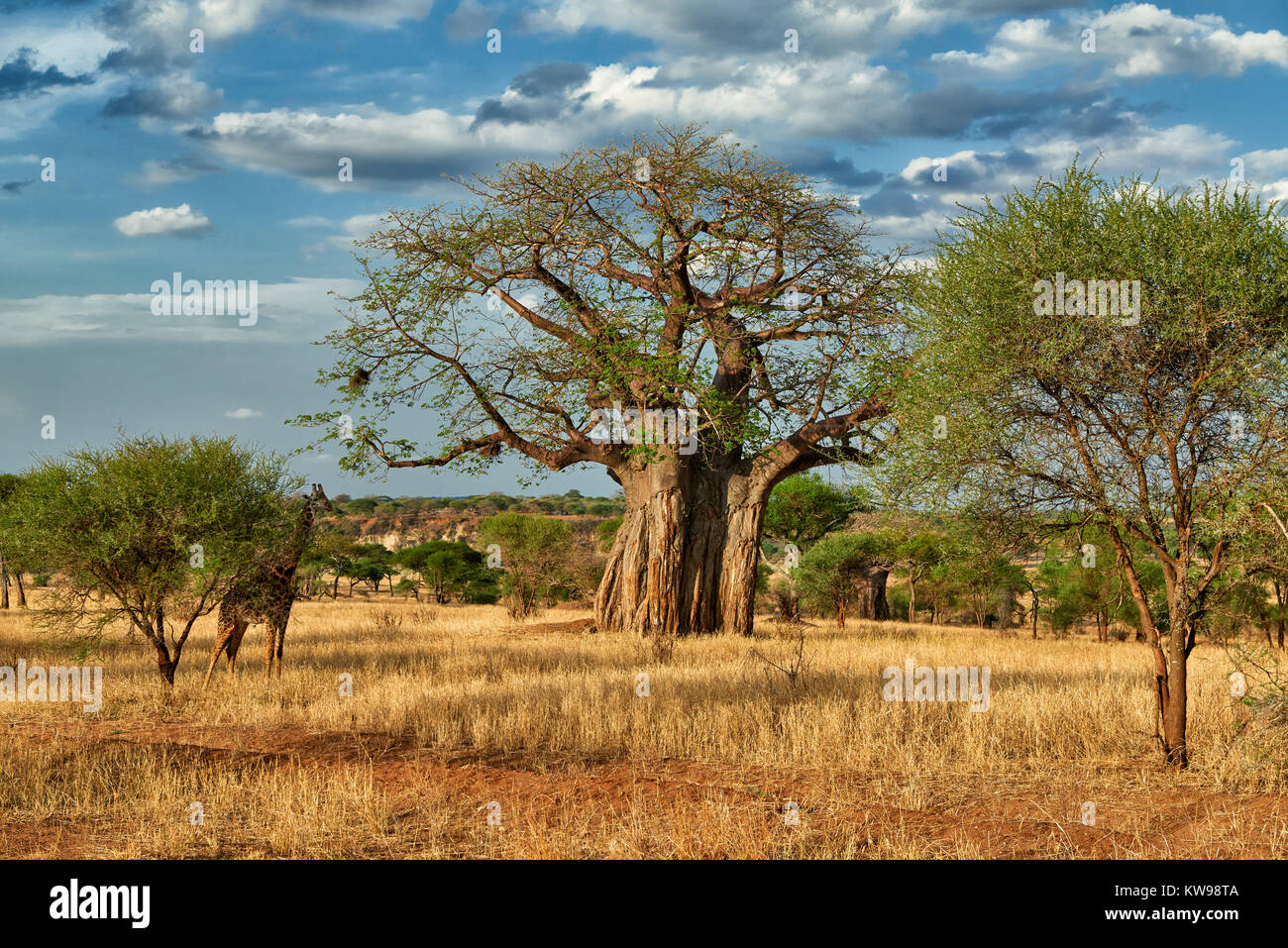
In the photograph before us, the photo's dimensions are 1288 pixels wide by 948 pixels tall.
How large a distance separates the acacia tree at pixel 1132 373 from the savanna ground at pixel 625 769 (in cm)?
147

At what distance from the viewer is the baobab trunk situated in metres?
20.7

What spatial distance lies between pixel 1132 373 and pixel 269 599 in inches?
422

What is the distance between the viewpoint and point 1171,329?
850cm

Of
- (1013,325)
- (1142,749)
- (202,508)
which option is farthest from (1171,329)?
(202,508)

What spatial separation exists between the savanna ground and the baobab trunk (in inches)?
257

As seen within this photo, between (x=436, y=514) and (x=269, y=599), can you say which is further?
(x=436, y=514)

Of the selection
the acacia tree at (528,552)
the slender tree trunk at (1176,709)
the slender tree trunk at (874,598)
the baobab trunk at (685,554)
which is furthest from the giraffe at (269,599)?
the slender tree trunk at (874,598)

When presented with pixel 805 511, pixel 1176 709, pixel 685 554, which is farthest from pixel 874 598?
pixel 1176 709

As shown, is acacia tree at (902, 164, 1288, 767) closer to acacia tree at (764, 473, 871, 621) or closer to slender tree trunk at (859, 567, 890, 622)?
slender tree trunk at (859, 567, 890, 622)

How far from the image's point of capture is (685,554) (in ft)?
69.1

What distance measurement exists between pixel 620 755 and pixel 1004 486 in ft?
14.6

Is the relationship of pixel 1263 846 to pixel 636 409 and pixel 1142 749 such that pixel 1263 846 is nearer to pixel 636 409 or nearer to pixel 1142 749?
pixel 1142 749

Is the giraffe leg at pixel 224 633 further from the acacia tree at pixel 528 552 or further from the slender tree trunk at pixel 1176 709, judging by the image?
the acacia tree at pixel 528 552

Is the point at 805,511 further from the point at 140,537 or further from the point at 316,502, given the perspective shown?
the point at 140,537
